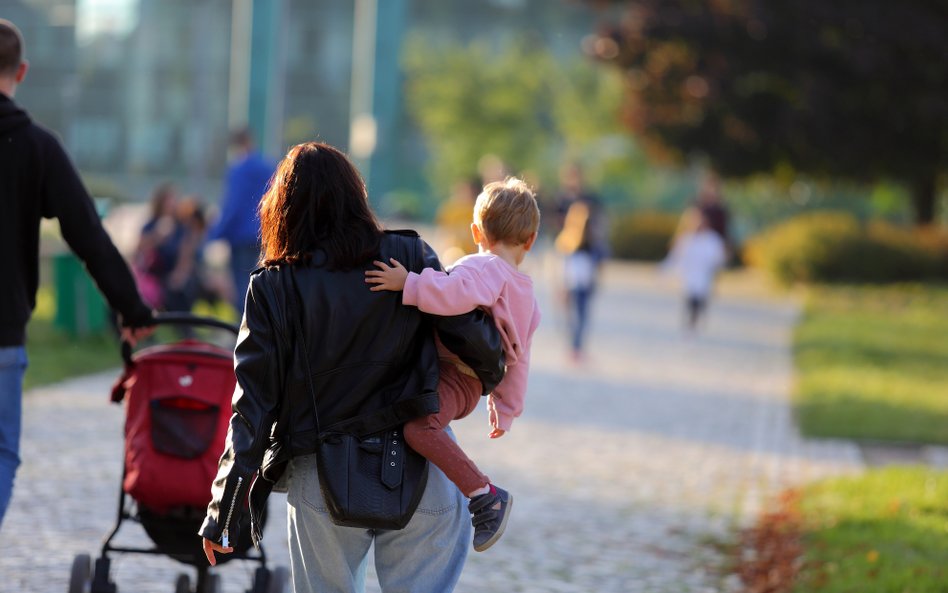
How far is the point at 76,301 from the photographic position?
1428 cm

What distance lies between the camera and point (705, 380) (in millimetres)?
14766

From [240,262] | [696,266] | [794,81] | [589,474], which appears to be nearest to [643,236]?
[794,81]

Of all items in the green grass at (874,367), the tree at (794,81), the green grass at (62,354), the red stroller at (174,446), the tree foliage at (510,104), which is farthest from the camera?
the tree foliage at (510,104)

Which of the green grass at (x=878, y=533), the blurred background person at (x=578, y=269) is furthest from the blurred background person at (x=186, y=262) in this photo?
the green grass at (x=878, y=533)

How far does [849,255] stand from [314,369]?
92.0 feet

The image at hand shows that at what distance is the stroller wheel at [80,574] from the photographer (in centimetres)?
475

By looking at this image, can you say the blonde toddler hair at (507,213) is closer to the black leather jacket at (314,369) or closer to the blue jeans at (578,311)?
the black leather jacket at (314,369)

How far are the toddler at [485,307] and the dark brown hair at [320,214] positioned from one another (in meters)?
0.09

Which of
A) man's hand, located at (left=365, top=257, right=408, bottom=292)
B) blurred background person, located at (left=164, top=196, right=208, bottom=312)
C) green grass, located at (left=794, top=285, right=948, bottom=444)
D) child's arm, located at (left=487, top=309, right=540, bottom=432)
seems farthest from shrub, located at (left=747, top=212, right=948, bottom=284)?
man's hand, located at (left=365, top=257, right=408, bottom=292)

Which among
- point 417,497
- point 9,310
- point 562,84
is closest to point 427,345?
point 417,497

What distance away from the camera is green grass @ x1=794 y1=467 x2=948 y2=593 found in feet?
20.3

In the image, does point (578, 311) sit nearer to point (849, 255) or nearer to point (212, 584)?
point (212, 584)

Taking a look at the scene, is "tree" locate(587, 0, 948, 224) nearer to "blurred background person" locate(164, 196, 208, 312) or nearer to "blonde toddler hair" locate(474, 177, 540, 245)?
"blurred background person" locate(164, 196, 208, 312)

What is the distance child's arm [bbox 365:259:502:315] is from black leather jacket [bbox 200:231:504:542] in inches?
1.6
